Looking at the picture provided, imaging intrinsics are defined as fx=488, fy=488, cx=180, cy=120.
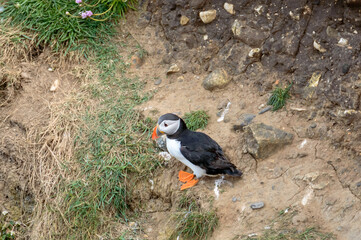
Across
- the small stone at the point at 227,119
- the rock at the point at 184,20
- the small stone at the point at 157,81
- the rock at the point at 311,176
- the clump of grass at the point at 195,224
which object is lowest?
Answer: the clump of grass at the point at 195,224

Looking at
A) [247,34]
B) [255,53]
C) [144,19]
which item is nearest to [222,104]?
[255,53]

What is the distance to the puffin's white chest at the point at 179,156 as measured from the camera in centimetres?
430

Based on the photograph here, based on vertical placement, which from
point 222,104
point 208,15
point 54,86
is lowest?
point 222,104

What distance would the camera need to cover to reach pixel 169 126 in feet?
14.2

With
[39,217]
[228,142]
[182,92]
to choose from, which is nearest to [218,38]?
[182,92]

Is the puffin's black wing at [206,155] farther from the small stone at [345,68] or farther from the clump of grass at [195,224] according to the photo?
the small stone at [345,68]

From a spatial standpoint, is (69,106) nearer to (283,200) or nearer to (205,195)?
(205,195)

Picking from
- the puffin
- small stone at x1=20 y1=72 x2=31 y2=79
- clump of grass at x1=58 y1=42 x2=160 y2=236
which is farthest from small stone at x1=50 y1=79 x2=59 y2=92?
the puffin

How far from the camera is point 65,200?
4668mm

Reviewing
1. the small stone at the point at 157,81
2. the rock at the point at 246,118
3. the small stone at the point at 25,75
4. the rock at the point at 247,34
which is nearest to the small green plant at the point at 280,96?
the rock at the point at 246,118

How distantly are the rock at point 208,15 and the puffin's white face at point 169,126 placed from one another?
136 cm

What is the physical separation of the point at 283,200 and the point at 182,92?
5.71 ft

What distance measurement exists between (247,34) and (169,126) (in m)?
1.31

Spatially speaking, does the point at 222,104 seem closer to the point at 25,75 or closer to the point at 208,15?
the point at 208,15
